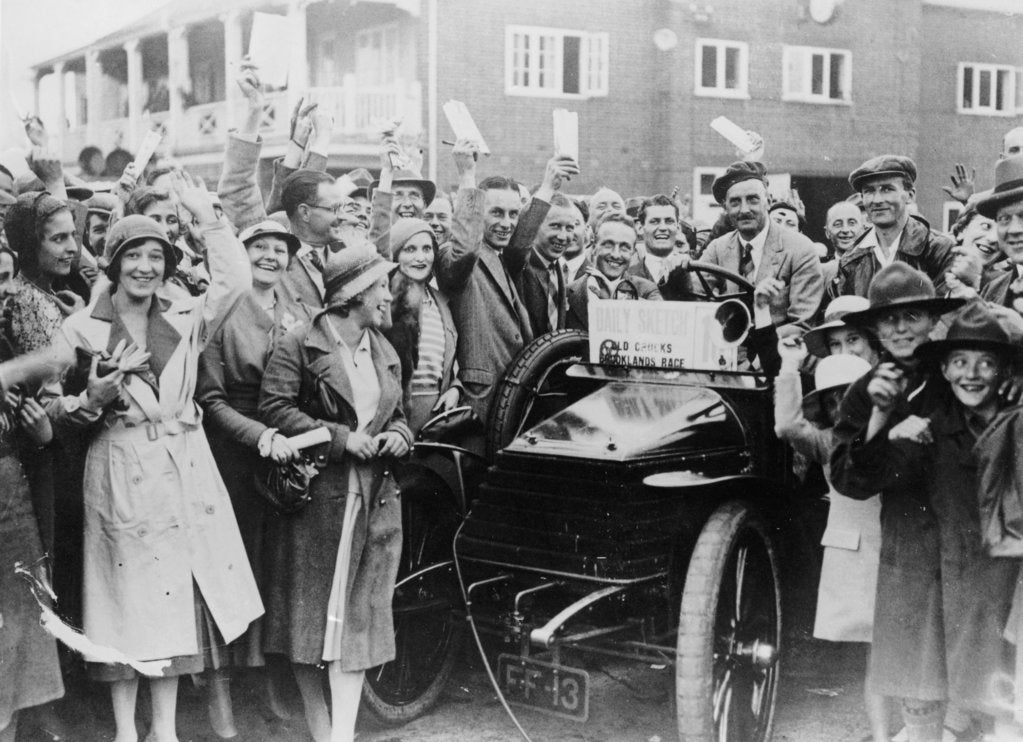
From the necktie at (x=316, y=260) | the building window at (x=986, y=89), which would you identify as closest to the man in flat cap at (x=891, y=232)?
the building window at (x=986, y=89)

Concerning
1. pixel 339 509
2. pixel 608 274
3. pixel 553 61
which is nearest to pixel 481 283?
pixel 608 274

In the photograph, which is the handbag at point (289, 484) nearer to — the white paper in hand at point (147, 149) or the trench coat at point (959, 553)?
the white paper in hand at point (147, 149)

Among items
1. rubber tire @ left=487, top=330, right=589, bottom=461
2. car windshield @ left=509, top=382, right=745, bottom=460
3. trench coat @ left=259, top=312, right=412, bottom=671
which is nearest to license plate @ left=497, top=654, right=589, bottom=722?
trench coat @ left=259, top=312, right=412, bottom=671

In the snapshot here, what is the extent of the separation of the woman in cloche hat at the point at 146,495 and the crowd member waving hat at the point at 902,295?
2700mm

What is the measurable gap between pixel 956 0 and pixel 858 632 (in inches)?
164

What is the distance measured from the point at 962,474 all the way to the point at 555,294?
2.72m

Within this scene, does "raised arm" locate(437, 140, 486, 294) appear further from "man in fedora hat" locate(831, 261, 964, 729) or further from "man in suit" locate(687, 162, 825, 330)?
"man in fedora hat" locate(831, 261, 964, 729)

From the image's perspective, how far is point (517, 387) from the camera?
198 inches

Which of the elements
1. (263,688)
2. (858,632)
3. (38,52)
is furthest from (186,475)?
(858,632)

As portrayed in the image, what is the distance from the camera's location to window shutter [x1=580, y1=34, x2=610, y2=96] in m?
7.22

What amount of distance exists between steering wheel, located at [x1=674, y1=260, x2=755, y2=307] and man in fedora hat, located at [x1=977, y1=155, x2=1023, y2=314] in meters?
1.04

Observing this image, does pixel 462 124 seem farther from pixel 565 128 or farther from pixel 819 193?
pixel 819 193

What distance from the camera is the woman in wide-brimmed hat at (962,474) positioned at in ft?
12.3

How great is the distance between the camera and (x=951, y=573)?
12.5ft
